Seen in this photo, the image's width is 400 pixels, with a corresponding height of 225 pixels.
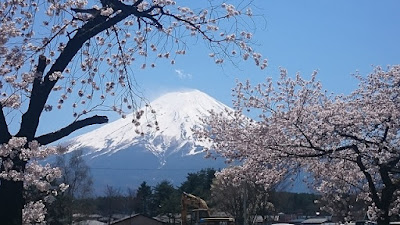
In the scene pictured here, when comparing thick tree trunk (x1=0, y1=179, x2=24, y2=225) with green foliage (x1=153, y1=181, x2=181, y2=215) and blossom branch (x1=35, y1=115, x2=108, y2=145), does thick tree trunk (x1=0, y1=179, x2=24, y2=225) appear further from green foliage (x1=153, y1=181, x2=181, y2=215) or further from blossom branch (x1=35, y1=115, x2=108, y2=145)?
green foliage (x1=153, y1=181, x2=181, y2=215)

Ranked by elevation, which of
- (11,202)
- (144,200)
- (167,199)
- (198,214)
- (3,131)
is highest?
(144,200)

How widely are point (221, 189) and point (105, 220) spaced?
93.5ft

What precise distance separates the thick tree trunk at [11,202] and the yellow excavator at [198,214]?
1037 inches

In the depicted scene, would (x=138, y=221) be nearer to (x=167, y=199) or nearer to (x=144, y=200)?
(x=167, y=199)

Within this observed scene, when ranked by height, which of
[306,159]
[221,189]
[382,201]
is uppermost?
[221,189]

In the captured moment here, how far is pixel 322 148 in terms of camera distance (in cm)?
1423

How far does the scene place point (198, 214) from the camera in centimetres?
3450

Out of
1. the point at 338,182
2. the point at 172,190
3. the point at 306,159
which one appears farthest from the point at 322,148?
the point at 172,190

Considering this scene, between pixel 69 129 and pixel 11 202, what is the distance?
0.99 metres

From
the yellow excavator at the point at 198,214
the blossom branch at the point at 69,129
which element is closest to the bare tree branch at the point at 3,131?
the blossom branch at the point at 69,129

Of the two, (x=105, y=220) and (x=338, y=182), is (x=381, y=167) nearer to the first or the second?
(x=338, y=182)

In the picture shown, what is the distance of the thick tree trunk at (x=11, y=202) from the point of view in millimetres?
6367

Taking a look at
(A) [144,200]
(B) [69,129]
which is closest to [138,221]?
(A) [144,200]

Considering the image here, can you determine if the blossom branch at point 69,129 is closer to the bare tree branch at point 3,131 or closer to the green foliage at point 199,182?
the bare tree branch at point 3,131
